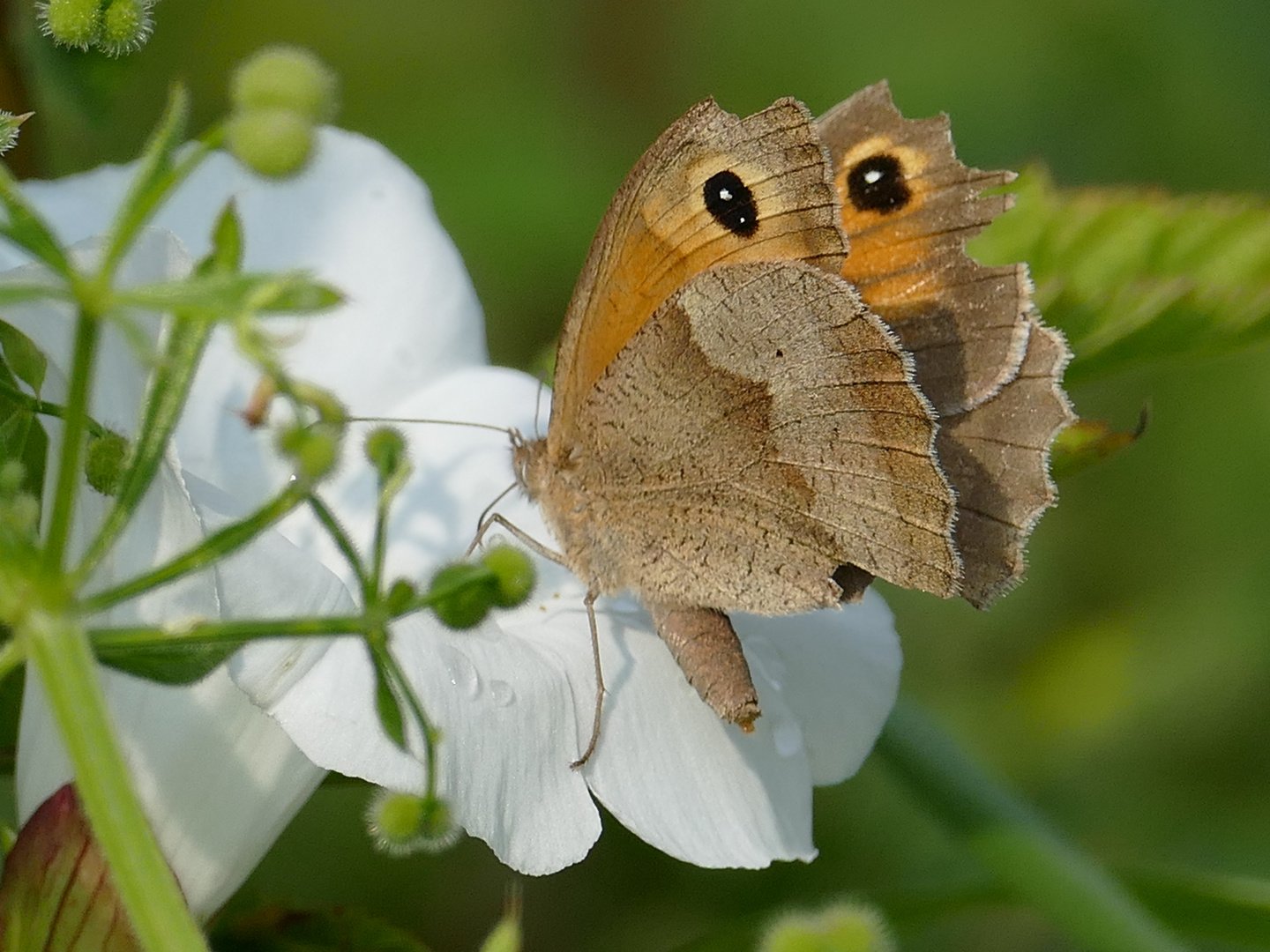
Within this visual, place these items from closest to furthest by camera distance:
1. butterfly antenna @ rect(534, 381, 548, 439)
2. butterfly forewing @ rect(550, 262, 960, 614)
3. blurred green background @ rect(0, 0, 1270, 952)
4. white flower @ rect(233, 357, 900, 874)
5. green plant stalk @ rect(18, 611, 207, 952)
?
green plant stalk @ rect(18, 611, 207, 952)
white flower @ rect(233, 357, 900, 874)
butterfly forewing @ rect(550, 262, 960, 614)
butterfly antenna @ rect(534, 381, 548, 439)
blurred green background @ rect(0, 0, 1270, 952)

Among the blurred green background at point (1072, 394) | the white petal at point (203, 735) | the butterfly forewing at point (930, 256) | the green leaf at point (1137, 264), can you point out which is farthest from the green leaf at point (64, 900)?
the blurred green background at point (1072, 394)

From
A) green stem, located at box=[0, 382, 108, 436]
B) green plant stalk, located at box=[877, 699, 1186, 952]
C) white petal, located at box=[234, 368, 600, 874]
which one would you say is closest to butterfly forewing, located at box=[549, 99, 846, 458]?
white petal, located at box=[234, 368, 600, 874]

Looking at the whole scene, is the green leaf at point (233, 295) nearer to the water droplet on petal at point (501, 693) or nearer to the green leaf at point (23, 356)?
the green leaf at point (23, 356)

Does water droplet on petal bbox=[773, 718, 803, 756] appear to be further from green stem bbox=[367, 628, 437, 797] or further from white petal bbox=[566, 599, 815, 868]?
green stem bbox=[367, 628, 437, 797]

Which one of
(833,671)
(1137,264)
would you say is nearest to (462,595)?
(833,671)

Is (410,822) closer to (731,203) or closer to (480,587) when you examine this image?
(480,587)

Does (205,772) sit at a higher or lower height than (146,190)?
lower
